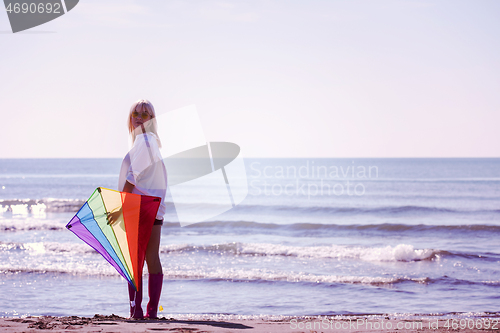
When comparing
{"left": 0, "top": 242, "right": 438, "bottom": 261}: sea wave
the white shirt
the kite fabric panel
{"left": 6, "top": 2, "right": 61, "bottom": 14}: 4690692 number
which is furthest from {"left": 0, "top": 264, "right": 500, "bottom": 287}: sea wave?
{"left": 6, "top": 2, "right": 61, "bottom": 14}: 4690692 number

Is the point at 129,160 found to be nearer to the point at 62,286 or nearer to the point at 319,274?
the point at 62,286

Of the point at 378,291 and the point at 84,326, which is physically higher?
the point at 84,326

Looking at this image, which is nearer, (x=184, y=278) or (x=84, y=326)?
(x=84, y=326)

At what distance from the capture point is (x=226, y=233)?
1309 centimetres

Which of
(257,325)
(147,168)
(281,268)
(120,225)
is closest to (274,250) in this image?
(281,268)

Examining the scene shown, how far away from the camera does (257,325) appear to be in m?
4.20

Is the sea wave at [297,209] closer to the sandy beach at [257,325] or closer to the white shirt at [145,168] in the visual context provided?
the sandy beach at [257,325]

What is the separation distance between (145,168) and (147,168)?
32 millimetres

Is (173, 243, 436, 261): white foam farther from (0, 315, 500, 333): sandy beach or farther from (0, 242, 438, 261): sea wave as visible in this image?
(0, 315, 500, 333): sandy beach

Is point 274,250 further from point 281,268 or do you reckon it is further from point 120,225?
point 120,225

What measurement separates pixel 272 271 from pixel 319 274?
2.82ft

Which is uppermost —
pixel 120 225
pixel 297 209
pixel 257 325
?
pixel 120 225

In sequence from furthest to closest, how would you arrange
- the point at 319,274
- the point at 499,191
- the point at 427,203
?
the point at 499,191 → the point at 427,203 → the point at 319,274

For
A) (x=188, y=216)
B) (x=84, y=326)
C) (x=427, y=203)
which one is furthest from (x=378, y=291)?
(x=427, y=203)
